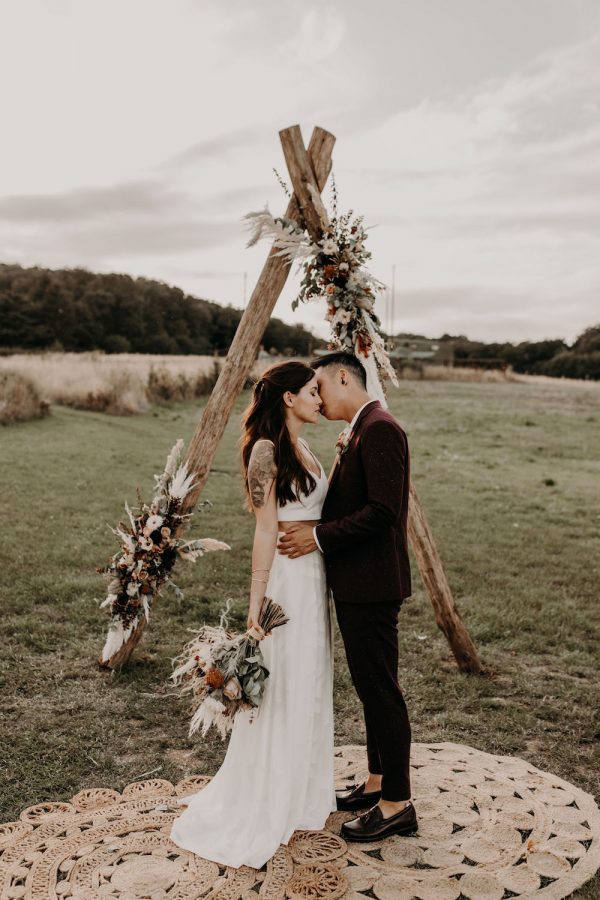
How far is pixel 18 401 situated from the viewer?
18.9m

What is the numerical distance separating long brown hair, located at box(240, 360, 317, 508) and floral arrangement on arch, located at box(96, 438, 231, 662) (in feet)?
5.06

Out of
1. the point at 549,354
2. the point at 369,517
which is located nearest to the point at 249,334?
the point at 369,517

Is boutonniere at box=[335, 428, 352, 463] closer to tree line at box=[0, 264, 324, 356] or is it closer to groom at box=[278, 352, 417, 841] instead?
groom at box=[278, 352, 417, 841]

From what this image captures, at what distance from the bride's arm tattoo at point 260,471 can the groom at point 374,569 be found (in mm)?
249

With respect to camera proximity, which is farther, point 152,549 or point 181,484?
point 181,484

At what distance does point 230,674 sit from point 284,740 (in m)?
0.46

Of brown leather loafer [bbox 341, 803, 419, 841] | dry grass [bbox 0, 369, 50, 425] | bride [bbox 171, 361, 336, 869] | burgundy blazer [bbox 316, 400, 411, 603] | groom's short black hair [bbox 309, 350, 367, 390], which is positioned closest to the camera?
burgundy blazer [bbox 316, 400, 411, 603]

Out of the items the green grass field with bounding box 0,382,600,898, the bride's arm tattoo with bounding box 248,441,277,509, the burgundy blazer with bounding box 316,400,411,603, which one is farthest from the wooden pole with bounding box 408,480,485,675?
the bride's arm tattoo with bounding box 248,441,277,509

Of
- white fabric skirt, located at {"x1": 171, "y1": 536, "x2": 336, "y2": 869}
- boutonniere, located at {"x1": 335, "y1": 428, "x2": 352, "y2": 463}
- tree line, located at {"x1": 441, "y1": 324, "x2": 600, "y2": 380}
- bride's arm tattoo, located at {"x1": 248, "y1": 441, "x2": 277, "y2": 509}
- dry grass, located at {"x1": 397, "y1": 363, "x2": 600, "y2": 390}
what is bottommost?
white fabric skirt, located at {"x1": 171, "y1": 536, "x2": 336, "y2": 869}

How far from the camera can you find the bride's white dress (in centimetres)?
382

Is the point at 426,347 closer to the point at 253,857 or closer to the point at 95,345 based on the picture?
the point at 95,345

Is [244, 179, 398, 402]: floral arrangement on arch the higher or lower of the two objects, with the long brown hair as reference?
higher

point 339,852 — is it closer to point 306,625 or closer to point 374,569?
point 306,625

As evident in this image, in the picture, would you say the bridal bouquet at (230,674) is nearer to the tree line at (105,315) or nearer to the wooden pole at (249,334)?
the wooden pole at (249,334)
